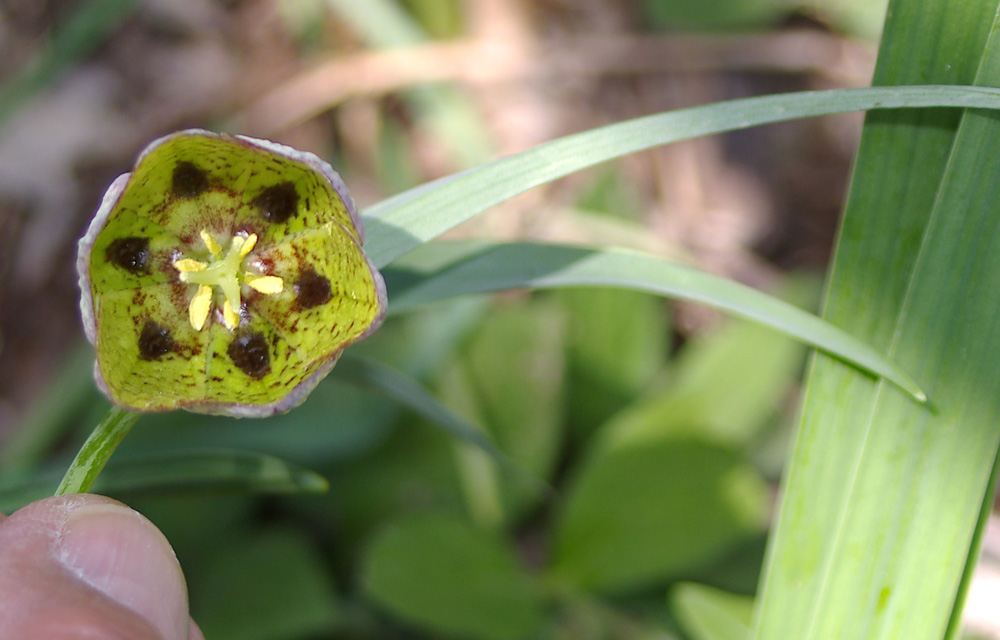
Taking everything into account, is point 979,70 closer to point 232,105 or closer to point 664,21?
point 664,21

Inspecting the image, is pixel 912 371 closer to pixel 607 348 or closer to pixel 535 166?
pixel 535 166

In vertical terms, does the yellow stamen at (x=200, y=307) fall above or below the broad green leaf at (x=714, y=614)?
above

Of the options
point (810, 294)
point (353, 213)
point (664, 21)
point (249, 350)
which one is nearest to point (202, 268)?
point (249, 350)

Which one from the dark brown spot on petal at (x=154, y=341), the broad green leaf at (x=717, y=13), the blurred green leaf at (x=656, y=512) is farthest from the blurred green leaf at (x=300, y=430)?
the broad green leaf at (x=717, y=13)

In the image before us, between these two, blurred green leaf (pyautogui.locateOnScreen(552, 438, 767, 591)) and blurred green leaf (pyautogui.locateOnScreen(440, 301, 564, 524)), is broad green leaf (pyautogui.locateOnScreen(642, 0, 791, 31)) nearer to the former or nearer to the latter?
blurred green leaf (pyautogui.locateOnScreen(440, 301, 564, 524))

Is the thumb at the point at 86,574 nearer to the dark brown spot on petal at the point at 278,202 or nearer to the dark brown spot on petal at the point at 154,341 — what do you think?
the dark brown spot on petal at the point at 154,341
